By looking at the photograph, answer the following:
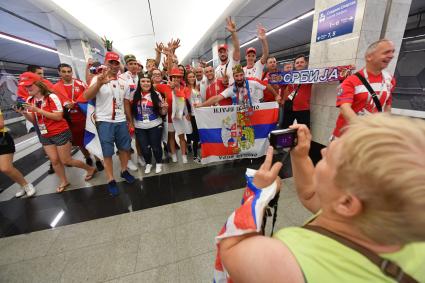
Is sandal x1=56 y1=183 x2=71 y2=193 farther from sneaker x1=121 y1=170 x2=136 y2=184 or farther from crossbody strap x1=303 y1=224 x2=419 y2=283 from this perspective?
crossbody strap x1=303 y1=224 x2=419 y2=283

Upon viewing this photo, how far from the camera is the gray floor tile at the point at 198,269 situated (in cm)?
155

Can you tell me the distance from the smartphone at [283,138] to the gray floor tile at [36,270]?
2058 mm

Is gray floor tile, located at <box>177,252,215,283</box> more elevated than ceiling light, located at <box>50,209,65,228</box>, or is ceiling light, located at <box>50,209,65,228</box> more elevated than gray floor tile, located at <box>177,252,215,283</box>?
gray floor tile, located at <box>177,252,215,283</box>

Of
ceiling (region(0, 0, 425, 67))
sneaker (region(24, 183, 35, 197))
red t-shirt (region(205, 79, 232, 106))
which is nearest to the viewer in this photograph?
sneaker (region(24, 183, 35, 197))

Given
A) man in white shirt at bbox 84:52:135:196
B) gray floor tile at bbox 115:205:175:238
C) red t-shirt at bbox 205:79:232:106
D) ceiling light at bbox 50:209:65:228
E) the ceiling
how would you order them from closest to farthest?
gray floor tile at bbox 115:205:175:238, ceiling light at bbox 50:209:65:228, man in white shirt at bbox 84:52:135:196, red t-shirt at bbox 205:79:232:106, the ceiling

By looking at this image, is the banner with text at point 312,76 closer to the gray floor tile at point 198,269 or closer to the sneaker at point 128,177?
the gray floor tile at point 198,269

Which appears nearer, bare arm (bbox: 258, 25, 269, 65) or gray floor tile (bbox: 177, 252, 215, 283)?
gray floor tile (bbox: 177, 252, 215, 283)

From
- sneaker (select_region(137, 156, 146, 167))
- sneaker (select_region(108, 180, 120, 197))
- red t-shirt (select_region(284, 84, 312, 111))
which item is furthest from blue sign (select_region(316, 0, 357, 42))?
sneaker (select_region(108, 180, 120, 197))

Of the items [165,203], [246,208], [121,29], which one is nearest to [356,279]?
[246,208]

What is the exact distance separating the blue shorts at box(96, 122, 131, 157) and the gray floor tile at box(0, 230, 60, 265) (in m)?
1.08

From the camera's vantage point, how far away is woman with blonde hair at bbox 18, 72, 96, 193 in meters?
2.55

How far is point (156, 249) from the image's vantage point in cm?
184

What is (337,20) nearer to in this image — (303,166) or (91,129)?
(303,166)

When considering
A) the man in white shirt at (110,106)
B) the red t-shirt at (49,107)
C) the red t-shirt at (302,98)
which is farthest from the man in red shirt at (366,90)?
the red t-shirt at (49,107)
